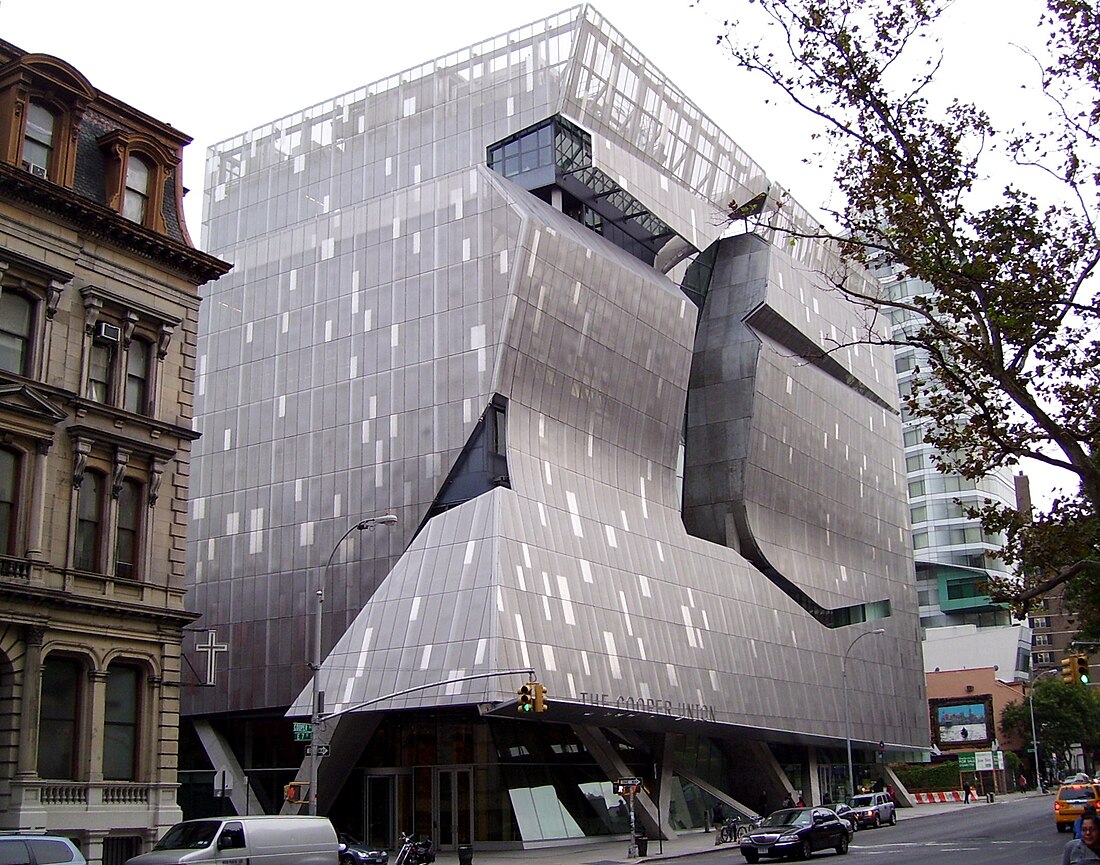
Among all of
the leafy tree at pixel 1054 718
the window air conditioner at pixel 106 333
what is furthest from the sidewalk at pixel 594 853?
the leafy tree at pixel 1054 718

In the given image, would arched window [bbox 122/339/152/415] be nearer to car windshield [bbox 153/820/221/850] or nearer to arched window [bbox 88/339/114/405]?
arched window [bbox 88/339/114/405]

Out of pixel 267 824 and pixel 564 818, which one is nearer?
pixel 267 824

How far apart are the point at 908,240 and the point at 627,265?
43.0 metres

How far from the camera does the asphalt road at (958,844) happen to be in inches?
1362

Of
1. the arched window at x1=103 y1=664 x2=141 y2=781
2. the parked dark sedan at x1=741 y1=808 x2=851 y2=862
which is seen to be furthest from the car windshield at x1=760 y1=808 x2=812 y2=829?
→ the arched window at x1=103 y1=664 x2=141 y2=781

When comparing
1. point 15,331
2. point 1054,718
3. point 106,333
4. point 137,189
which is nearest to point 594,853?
point 106,333

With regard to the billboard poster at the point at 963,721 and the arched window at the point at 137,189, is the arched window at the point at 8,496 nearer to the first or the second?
the arched window at the point at 137,189

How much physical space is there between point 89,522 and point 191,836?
38.7ft

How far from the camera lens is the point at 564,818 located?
5303 cm

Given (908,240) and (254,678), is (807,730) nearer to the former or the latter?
(254,678)

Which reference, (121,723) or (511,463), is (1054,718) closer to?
(511,463)

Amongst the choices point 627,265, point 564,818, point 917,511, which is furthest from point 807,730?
point 917,511

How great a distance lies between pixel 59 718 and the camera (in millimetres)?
31875

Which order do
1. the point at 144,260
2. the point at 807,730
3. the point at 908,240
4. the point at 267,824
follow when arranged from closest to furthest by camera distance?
the point at 908,240 < the point at 267,824 < the point at 144,260 < the point at 807,730
